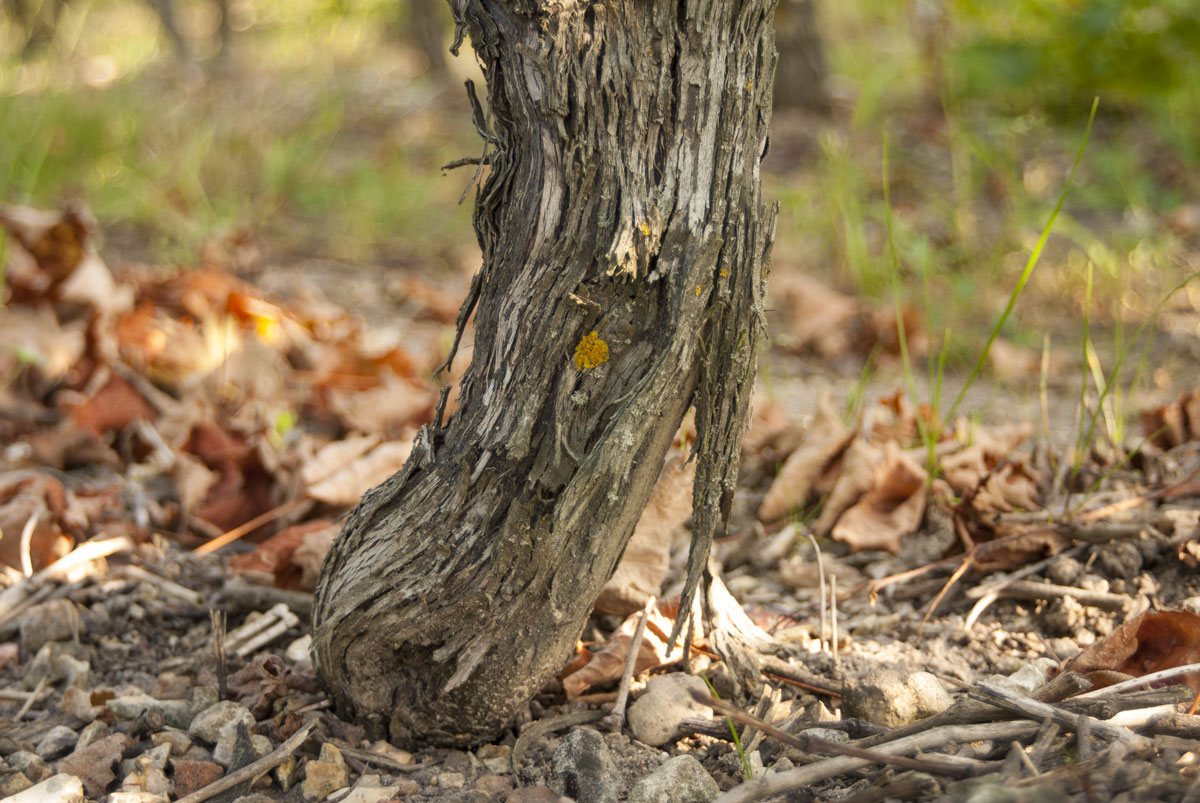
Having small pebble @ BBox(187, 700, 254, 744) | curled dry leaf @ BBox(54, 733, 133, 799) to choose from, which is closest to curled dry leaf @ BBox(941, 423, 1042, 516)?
small pebble @ BBox(187, 700, 254, 744)

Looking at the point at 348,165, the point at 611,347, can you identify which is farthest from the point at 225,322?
the point at 348,165

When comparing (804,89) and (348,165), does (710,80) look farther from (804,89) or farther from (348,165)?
(804,89)

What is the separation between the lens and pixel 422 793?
1311 millimetres

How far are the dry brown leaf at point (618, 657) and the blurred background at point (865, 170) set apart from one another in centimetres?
173

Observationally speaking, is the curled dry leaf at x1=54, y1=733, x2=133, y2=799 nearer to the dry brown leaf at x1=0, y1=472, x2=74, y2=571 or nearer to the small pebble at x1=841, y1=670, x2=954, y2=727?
the dry brown leaf at x1=0, y1=472, x2=74, y2=571

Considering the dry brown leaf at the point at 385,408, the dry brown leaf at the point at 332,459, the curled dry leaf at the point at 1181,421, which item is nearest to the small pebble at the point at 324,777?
the dry brown leaf at the point at 332,459

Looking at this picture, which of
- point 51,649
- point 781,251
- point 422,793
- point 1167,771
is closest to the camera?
point 1167,771

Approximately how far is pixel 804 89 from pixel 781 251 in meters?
2.23

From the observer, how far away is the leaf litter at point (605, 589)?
1.26 meters

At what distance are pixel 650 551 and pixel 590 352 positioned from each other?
50 cm

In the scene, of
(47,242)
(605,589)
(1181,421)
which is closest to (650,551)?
(605,589)

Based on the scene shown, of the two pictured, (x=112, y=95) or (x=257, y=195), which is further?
(x=112, y=95)

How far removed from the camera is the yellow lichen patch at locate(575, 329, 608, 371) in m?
1.23

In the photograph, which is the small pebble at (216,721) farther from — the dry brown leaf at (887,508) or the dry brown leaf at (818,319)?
the dry brown leaf at (818,319)
